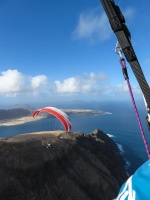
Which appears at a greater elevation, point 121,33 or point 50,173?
point 121,33

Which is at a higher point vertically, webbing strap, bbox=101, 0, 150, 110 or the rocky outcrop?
webbing strap, bbox=101, 0, 150, 110

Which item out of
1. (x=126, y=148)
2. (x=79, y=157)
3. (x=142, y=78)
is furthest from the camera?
(x=126, y=148)

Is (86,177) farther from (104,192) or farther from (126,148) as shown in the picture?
(126,148)

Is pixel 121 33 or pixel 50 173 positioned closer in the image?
pixel 121 33

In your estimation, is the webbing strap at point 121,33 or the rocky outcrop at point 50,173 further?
the rocky outcrop at point 50,173

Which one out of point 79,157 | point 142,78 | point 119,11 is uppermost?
point 119,11

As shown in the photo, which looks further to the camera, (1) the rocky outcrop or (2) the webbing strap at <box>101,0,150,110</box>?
(1) the rocky outcrop

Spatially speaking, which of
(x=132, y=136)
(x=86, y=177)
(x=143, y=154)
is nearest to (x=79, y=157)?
(x=86, y=177)

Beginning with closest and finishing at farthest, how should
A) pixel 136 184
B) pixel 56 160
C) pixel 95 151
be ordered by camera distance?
pixel 136 184
pixel 56 160
pixel 95 151
